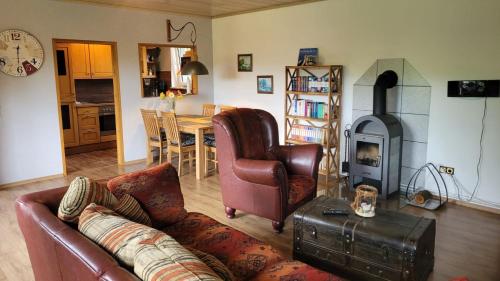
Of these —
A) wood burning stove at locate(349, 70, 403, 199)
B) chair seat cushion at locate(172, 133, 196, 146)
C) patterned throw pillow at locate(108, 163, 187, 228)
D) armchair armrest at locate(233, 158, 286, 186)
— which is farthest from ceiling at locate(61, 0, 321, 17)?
patterned throw pillow at locate(108, 163, 187, 228)

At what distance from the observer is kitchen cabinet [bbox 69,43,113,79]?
6.89m

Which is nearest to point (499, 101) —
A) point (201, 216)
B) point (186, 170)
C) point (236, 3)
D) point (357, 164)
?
point (357, 164)

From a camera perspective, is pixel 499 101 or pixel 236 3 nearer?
pixel 499 101

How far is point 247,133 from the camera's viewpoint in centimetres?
375

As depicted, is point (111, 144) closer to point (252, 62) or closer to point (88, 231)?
point (252, 62)

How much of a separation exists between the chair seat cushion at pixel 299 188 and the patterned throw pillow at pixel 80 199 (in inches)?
68.2

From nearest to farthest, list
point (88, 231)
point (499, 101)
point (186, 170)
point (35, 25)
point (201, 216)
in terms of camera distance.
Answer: point (88, 231)
point (201, 216)
point (499, 101)
point (35, 25)
point (186, 170)

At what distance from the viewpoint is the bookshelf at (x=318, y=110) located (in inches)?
195

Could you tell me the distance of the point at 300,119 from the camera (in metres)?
5.41

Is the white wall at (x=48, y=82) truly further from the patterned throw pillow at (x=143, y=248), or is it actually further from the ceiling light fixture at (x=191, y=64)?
the patterned throw pillow at (x=143, y=248)

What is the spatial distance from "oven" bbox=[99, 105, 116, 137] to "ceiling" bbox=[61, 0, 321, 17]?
2250mm

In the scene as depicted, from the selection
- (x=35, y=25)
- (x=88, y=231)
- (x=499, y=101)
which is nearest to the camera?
(x=88, y=231)

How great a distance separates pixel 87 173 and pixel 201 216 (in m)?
3.51

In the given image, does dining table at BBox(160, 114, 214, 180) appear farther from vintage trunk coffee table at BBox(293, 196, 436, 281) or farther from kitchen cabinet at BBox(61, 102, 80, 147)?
vintage trunk coffee table at BBox(293, 196, 436, 281)
